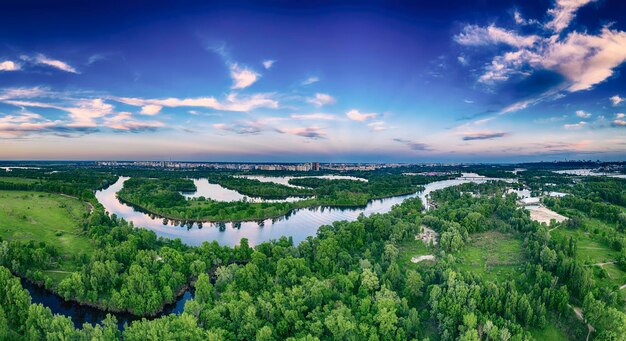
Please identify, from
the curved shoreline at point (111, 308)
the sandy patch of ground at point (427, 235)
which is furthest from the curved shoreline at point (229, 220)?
the curved shoreline at point (111, 308)

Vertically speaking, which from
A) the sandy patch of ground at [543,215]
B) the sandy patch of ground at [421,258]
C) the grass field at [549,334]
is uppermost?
the sandy patch of ground at [543,215]

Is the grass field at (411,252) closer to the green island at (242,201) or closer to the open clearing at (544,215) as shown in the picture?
the open clearing at (544,215)

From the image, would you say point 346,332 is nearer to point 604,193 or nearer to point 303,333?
point 303,333

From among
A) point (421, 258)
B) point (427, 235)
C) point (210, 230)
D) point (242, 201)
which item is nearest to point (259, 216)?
point (210, 230)

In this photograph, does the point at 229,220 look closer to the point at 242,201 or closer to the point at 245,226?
the point at 245,226

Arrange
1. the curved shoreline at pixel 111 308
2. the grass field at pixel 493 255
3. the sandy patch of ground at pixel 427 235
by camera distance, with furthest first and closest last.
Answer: the sandy patch of ground at pixel 427 235 < the grass field at pixel 493 255 < the curved shoreline at pixel 111 308
